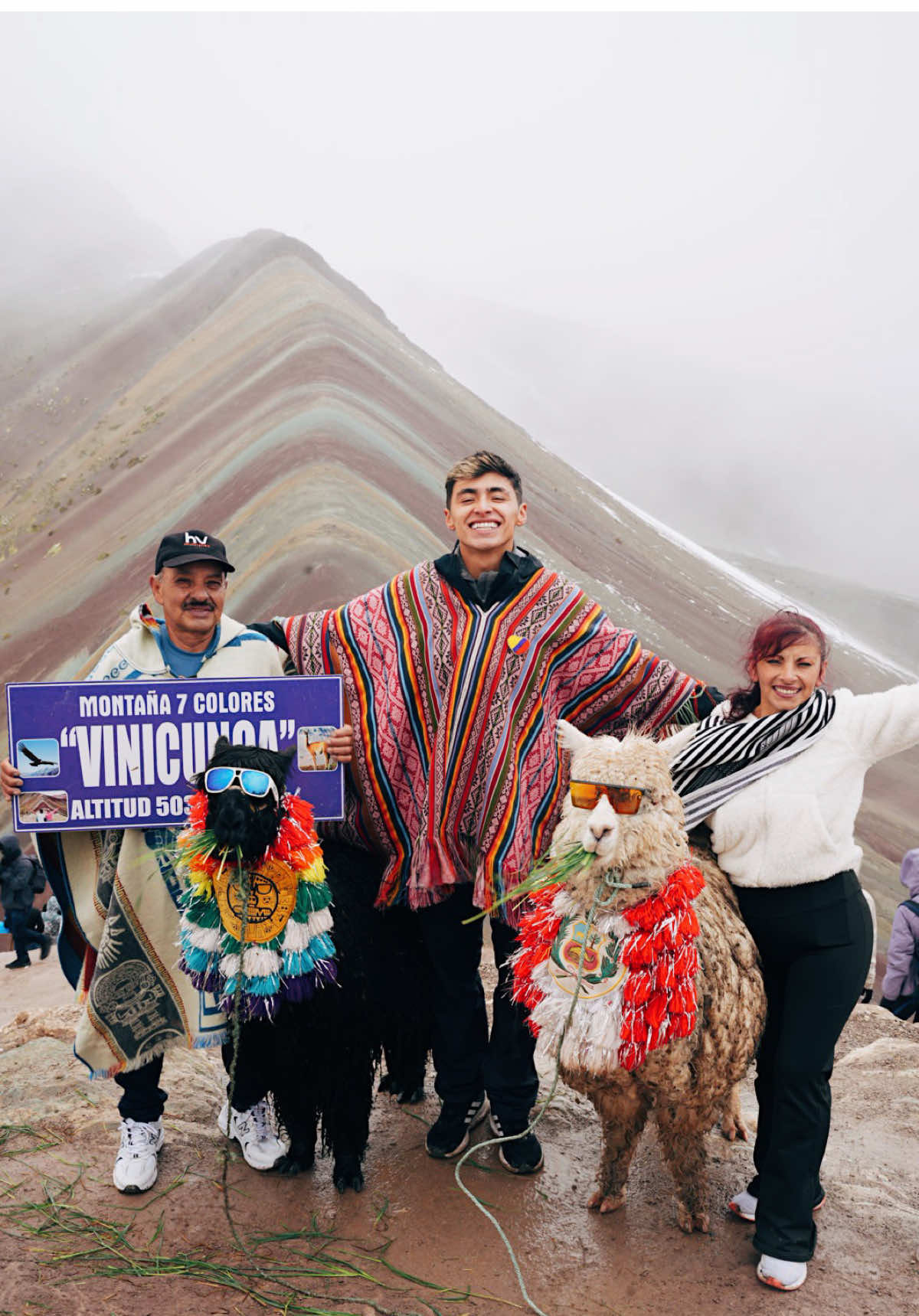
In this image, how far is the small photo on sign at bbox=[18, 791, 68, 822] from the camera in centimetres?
279

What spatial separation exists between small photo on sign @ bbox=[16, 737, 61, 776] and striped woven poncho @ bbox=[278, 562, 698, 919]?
0.86m

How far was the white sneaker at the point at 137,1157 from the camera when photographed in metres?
2.86

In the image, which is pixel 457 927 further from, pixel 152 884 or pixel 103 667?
pixel 103 667

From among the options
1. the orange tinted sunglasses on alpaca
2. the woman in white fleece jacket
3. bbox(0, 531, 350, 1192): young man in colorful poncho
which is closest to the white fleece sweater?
the woman in white fleece jacket

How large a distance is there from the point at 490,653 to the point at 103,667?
1176 millimetres

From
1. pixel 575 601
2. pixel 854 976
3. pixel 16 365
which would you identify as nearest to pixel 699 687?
pixel 575 601

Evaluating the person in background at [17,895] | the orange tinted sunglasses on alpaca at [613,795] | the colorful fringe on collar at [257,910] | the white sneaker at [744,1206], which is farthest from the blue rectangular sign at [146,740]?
the person in background at [17,895]

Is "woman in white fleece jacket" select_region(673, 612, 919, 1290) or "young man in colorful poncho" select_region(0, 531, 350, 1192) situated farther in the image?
"young man in colorful poncho" select_region(0, 531, 350, 1192)

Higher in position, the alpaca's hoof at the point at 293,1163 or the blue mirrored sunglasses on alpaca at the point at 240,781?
the blue mirrored sunglasses on alpaca at the point at 240,781

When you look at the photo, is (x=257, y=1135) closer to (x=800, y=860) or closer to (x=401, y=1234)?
(x=401, y=1234)

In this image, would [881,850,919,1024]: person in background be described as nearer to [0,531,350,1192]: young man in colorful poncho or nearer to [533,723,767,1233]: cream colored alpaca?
[533,723,767,1233]: cream colored alpaca

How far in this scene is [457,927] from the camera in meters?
2.94

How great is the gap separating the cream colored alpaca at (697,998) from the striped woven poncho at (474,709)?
0.22 meters

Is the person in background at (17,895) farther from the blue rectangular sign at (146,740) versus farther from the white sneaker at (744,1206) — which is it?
the white sneaker at (744,1206)
